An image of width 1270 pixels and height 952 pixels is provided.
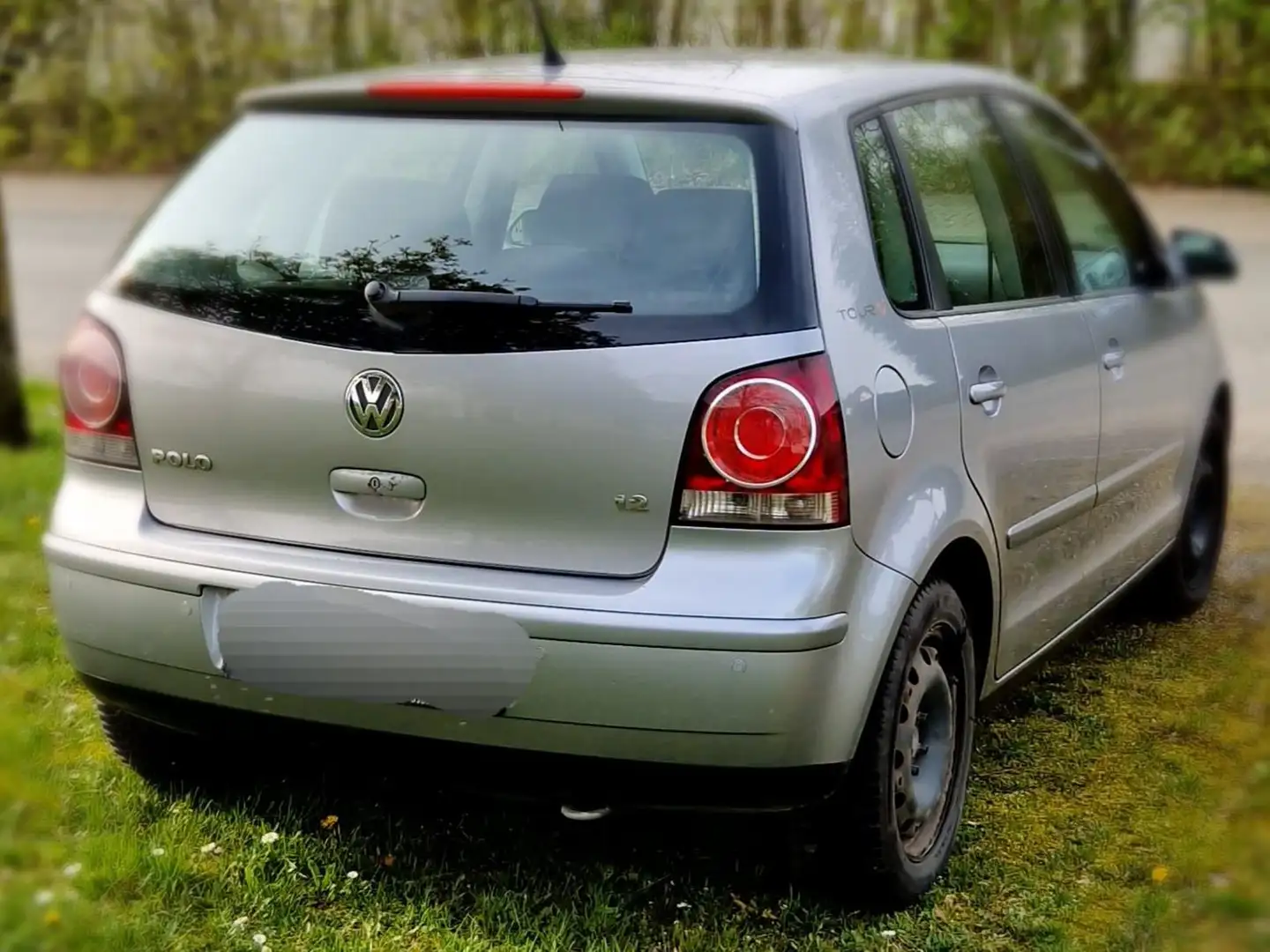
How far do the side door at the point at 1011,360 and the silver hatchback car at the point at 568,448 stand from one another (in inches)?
1.1

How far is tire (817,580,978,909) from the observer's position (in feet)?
9.77

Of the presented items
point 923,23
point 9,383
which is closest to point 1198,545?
point 9,383

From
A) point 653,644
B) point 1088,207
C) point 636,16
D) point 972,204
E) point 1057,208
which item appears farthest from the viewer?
point 636,16

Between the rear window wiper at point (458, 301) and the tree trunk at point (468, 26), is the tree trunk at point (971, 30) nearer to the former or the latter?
the tree trunk at point (468, 26)

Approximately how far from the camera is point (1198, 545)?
5.30 meters

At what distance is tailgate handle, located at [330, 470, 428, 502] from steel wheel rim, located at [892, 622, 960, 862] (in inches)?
39.5

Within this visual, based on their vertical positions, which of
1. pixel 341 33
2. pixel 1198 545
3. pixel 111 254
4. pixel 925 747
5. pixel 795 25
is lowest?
pixel 341 33

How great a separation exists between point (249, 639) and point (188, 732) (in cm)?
34

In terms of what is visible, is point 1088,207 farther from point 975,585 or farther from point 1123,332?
point 975,585

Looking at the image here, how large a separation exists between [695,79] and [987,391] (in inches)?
35.1

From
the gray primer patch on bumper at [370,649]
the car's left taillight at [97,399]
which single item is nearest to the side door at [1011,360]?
the gray primer patch on bumper at [370,649]

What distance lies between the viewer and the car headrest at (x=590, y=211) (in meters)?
2.89

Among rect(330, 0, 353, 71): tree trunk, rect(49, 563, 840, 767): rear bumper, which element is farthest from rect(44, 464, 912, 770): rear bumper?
rect(330, 0, 353, 71): tree trunk

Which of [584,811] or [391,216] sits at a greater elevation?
[391,216]
